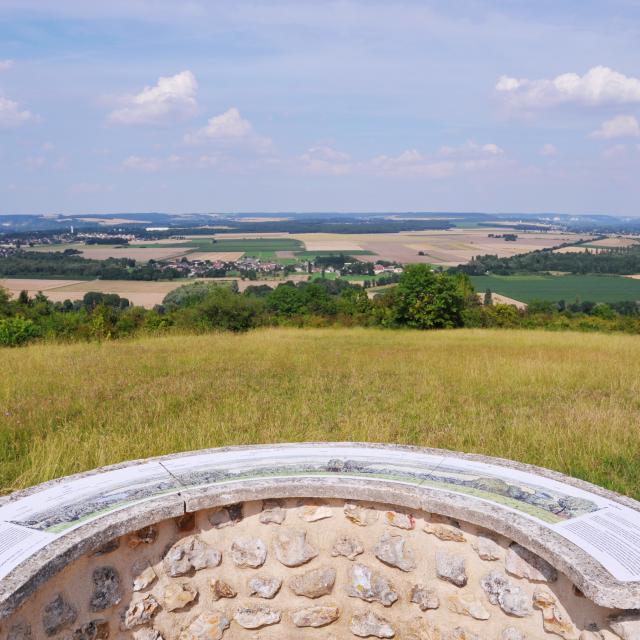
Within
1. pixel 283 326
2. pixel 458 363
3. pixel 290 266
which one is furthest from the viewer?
pixel 290 266

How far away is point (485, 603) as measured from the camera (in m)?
3.20

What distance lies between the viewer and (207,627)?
339 cm

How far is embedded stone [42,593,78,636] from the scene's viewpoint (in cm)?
278

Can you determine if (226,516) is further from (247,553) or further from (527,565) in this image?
(527,565)

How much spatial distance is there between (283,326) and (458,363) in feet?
32.5

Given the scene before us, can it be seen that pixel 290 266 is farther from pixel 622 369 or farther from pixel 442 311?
pixel 622 369

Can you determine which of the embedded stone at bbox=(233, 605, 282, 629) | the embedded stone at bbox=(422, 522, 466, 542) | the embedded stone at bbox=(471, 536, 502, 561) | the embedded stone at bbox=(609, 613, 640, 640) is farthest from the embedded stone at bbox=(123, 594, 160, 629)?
the embedded stone at bbox=(609, 613, 640, 640)

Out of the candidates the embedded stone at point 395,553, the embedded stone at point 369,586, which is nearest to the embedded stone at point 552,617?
the embedded stone at point 395,553

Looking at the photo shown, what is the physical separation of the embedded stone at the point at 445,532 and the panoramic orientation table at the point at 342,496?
14cm

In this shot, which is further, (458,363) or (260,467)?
(458,363)

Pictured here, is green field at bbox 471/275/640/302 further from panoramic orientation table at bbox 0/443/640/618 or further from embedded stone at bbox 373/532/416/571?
embedded stone at bbox 373/532/416/571

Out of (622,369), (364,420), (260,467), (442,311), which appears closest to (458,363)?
(622,369)

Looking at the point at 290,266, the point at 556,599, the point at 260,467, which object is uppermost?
the point at 260,467

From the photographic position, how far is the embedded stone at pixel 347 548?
11.3ft
